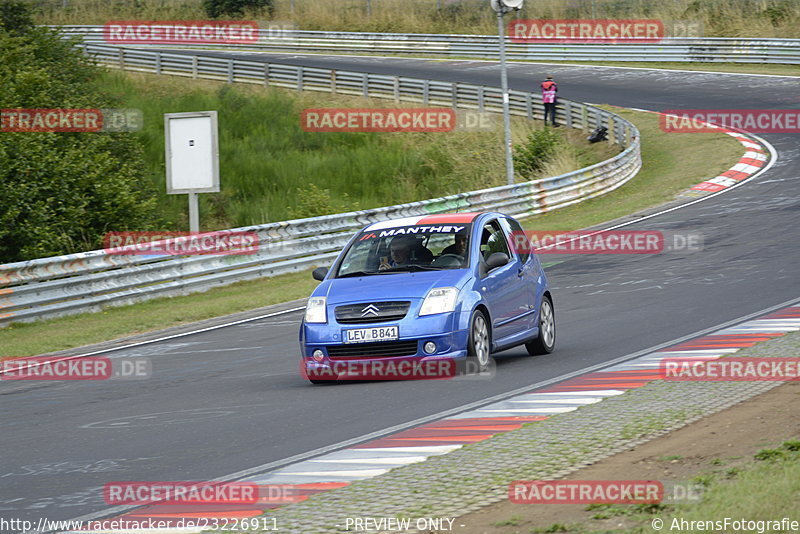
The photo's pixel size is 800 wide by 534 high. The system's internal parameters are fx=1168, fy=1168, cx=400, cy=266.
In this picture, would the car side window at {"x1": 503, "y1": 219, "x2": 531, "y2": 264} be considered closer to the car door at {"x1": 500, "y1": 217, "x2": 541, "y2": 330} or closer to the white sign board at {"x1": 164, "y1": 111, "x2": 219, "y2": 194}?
the car door at {"x1": 500, "y1": 217, "x2": 541, "y2": 330}

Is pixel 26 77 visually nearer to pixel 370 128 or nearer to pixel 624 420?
pixel 370 128

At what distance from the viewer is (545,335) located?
13.1 meters

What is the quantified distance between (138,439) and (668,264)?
13.5 m

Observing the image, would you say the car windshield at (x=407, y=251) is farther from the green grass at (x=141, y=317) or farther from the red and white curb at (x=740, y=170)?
the red and white curb at (x=740, y=170)

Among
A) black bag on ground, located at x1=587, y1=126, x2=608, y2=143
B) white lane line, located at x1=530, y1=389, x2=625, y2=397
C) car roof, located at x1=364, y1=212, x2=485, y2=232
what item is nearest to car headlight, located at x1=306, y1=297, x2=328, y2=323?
car roof, located at x1=364, y1=212, x2=485, y2=232

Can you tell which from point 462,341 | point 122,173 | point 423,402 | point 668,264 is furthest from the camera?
point 122,173

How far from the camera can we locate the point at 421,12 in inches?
2712

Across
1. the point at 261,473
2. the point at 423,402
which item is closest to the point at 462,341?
the point at 423,402

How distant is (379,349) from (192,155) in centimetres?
1373

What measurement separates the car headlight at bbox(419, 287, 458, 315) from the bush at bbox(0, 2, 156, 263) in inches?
579

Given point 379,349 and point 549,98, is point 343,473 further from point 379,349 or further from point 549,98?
point 549,98

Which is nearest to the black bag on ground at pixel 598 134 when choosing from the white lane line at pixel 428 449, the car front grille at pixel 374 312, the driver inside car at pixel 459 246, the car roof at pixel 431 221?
the car roof at pixel 431 221

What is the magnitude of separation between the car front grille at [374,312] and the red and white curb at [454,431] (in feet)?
5.80

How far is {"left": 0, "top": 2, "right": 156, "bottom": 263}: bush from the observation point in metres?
24.5
